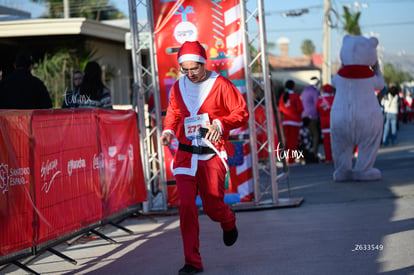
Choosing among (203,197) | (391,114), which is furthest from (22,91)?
(391,114)

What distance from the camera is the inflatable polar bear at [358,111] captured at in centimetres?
1338

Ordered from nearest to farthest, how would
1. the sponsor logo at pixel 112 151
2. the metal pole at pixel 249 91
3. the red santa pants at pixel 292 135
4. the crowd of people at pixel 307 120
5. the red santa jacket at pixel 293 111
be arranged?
the sponsor logo at pixel 112 151
the metal pole at pixel 249 91
the crowd of people at pixel 307 120
the red santa jacket at pixel 293 111
the red santa pants at pixel 292 135

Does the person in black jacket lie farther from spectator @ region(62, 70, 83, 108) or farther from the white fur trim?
the white fur trim

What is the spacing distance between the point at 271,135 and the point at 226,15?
1.71 meters

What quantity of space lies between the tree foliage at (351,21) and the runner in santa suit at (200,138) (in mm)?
78327

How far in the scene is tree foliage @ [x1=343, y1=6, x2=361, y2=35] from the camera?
275 feet

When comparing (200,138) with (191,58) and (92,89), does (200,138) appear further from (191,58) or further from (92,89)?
(92,89)

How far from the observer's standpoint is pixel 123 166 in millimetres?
9758

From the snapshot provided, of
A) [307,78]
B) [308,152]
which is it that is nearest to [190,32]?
[308,152]

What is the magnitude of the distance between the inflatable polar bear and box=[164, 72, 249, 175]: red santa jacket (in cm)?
651

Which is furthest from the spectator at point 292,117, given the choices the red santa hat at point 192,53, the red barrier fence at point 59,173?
the red santa hat at point 192,53

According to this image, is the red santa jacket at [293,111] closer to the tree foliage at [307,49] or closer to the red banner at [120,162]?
the red banner at [120,162]

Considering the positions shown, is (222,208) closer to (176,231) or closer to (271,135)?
(176,231)

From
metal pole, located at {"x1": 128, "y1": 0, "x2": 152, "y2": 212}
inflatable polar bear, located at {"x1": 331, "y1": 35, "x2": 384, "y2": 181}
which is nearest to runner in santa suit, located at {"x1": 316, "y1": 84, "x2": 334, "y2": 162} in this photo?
inflatable polar bear, located at {"x1": 331, "y1": 35, "x2": 384, "y2": 181}
